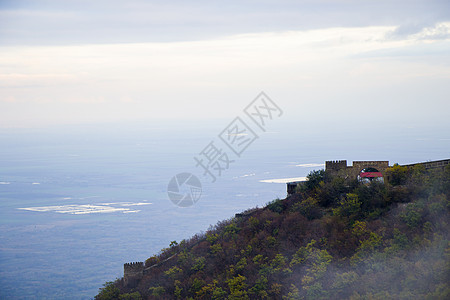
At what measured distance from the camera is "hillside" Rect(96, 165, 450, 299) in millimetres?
19672

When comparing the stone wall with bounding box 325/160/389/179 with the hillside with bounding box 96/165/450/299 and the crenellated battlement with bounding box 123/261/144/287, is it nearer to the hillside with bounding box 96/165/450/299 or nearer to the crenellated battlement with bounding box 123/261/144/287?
the hillside with bounding box 96/165/450/299

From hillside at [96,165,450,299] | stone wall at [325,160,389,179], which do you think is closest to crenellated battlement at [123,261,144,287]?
hillside at [96,165,450,299]

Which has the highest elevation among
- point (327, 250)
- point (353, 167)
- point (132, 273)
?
point (353, 167)

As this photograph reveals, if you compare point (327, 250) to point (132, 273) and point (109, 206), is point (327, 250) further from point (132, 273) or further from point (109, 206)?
point (109, 206)

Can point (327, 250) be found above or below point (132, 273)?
above

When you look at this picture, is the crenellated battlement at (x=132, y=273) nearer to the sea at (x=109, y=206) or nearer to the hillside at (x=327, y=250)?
the hillside at (x=327, y=250)

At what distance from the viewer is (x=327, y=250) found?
2361 centimetres

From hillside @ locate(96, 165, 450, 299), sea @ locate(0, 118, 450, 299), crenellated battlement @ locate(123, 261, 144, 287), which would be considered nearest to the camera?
hillside @ locate(96, 165, 450, 299)

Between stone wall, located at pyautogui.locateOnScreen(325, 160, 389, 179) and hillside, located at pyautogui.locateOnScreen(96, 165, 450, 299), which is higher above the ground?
stone wall, located at pyautogui.locateOnScreen(325, 160, 389, 179)

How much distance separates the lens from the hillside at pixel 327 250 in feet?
64.5

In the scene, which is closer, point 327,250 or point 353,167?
point 327,250

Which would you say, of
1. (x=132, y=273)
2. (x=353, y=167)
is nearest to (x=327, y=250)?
(x=353, y=167)

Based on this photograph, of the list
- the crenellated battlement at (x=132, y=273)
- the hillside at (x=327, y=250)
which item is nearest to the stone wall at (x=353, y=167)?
the hillside at (x=327, y=250)

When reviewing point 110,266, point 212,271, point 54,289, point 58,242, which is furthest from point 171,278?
point 58,242
